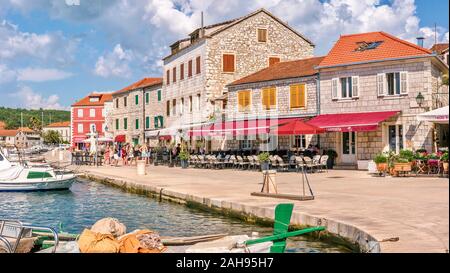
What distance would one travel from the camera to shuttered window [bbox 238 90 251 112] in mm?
33625

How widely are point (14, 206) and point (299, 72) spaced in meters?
17.8

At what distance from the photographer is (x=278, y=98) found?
104 ft

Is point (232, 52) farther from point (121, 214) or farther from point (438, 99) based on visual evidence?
point (121, 214)

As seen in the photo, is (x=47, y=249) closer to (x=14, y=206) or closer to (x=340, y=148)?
(x=14, y=206)

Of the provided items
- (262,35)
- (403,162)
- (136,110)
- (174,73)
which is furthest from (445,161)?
(136,110)

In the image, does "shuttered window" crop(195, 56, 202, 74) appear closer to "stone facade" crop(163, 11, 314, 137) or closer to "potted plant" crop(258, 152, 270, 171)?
"stone facade" crop(163, 11, 314, 137)

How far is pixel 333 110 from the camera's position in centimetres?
2845

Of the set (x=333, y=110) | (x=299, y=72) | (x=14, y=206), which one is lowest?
(x=14, y=206)

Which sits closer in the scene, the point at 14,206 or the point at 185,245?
the point at 185,245

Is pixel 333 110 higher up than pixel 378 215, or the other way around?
pixel 333 110

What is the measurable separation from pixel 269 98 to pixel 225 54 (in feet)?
23.0

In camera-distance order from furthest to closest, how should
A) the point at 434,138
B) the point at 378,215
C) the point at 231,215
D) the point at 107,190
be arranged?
the point at 434,138
the point at 107,190
the point at 231,215
the point at 378,215

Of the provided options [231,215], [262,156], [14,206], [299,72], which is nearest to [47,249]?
[231,215]

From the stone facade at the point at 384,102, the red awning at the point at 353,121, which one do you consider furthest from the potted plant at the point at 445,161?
the stone facade at the point at 384,102
